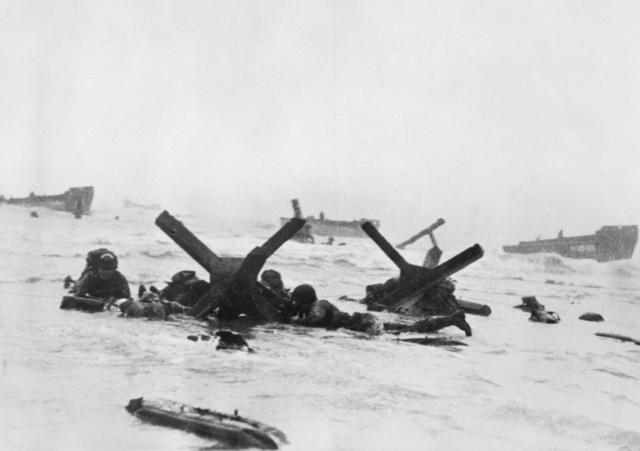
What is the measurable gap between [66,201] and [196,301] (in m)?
20.6

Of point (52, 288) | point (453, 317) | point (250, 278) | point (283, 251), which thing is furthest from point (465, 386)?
point (283, 251)

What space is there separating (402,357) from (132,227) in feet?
71.7

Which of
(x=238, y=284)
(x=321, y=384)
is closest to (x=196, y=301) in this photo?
(x=238, y=284)

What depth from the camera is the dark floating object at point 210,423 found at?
2.67m

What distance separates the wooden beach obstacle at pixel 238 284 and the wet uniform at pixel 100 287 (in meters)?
1.14

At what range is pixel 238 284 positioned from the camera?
6746 millimetres

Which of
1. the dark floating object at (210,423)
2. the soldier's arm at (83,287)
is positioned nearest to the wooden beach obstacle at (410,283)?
the soldier's arm at (83,287)

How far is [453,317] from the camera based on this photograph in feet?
21.0

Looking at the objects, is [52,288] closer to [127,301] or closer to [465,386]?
[127,301]

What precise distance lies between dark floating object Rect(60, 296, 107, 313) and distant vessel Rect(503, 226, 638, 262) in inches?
1290

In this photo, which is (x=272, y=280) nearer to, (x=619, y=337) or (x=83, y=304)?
(x=83, y=304)

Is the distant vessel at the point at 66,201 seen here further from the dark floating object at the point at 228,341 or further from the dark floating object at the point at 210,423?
the dark floating object at the point at 210,423

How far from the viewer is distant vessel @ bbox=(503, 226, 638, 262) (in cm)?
3256

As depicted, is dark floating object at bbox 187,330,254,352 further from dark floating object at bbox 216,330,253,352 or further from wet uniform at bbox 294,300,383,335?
wet uniform at bbox 294,300,383,335
